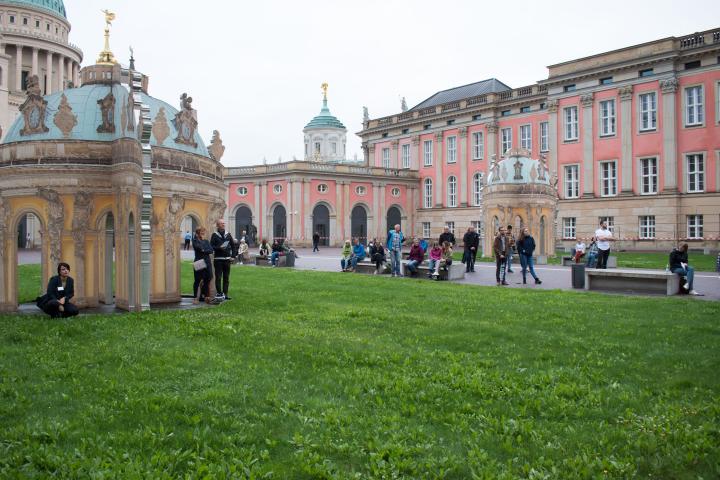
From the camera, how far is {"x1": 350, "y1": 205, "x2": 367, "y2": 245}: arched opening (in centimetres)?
5941

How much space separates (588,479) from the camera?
4.84 metres

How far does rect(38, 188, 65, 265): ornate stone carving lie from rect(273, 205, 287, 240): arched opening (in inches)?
1679

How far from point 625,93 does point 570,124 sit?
5369mm

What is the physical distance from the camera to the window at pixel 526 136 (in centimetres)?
5403

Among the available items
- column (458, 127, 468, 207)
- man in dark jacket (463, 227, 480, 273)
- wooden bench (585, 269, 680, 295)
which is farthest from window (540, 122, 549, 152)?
wooden bench (585, 269, 680, 295)

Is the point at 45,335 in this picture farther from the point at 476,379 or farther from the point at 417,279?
the point at 417,279

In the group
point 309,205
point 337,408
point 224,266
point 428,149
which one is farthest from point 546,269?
point 428,149

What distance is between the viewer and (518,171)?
3241cm

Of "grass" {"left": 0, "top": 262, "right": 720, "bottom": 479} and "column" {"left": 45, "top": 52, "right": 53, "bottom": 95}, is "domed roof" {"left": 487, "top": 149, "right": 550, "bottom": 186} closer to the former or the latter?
"grass" {"left": 0, "top": 262, "right": 720, "bottom": 479}

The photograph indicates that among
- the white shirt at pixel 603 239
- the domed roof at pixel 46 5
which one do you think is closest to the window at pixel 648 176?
the white shirt at pixel 603 239

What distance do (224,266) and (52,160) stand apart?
178 inches

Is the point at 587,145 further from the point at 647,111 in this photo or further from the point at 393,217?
the point at 393,217

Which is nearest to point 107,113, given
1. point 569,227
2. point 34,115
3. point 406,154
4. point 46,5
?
point 34,115

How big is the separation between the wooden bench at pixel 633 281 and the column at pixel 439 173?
44.0 metres
